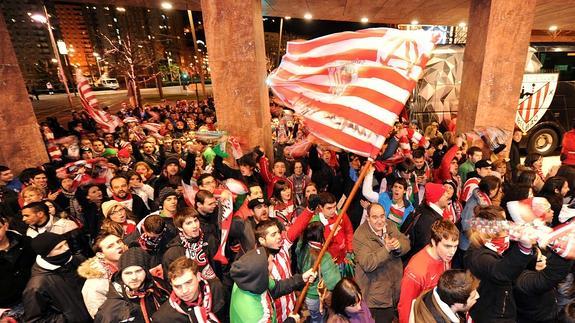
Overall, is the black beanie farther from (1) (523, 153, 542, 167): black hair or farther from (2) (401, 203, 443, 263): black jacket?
(1) (523, 153, 542, 167): black hair

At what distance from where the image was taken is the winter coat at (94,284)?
3076mm

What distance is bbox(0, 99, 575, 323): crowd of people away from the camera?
251 cm

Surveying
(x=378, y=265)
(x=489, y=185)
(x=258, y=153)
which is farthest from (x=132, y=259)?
(x=489, y=185)

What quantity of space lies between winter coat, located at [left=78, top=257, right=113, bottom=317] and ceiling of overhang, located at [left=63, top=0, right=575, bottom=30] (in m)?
8.05

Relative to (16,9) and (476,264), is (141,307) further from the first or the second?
(16,9)

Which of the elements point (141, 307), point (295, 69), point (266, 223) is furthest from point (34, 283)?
point (295, 69)

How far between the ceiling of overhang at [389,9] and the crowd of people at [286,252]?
5.91m

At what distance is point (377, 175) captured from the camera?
5746 mm

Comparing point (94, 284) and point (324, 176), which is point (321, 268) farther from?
point (324, 176)

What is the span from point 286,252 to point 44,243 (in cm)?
241

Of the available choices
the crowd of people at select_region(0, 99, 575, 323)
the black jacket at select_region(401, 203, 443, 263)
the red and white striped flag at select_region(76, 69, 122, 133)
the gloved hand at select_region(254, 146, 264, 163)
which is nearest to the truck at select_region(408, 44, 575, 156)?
the crowd of people at select_region(0, 99, 575, 323)

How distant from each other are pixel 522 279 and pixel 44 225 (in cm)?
537

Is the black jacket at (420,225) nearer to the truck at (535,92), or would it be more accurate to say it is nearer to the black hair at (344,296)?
the black hair at (344,296)

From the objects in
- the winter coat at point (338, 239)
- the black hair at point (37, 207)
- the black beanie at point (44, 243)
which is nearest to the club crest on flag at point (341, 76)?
the winter coat at point (338, 239)
